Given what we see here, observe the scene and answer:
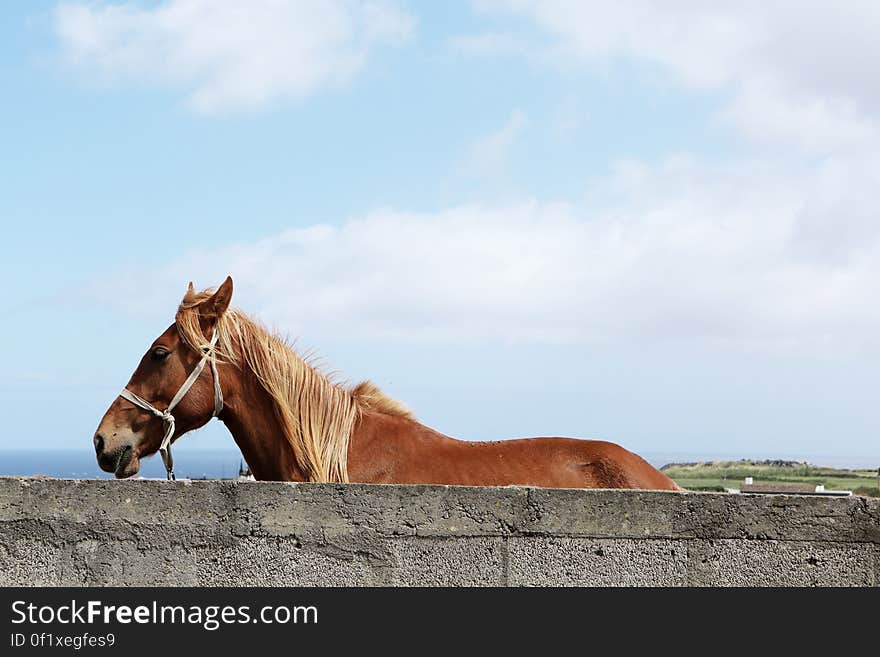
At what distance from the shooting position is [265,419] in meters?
7.04

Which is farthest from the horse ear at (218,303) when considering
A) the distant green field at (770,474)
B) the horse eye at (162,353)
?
the distant green field at (770,474)

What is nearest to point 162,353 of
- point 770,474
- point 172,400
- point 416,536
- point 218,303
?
point 172,400

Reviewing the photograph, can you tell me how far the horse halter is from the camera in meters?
6.85

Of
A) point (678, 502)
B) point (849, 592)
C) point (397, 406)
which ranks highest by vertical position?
point (397, 406)

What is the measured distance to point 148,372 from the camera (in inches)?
273

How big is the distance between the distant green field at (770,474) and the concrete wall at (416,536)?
282 feet

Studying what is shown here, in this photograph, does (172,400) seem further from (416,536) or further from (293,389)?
(416,536)

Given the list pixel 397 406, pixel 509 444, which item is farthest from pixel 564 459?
pixel 397 406

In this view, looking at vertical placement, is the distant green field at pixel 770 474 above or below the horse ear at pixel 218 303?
below

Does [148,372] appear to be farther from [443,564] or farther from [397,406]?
[443,564]

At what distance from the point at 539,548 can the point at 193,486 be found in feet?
5.59

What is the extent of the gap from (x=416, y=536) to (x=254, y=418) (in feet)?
7.54

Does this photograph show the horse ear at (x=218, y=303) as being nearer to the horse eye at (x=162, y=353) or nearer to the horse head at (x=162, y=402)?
the horse head at (x=162, y=402)

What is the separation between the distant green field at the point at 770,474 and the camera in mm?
91188
